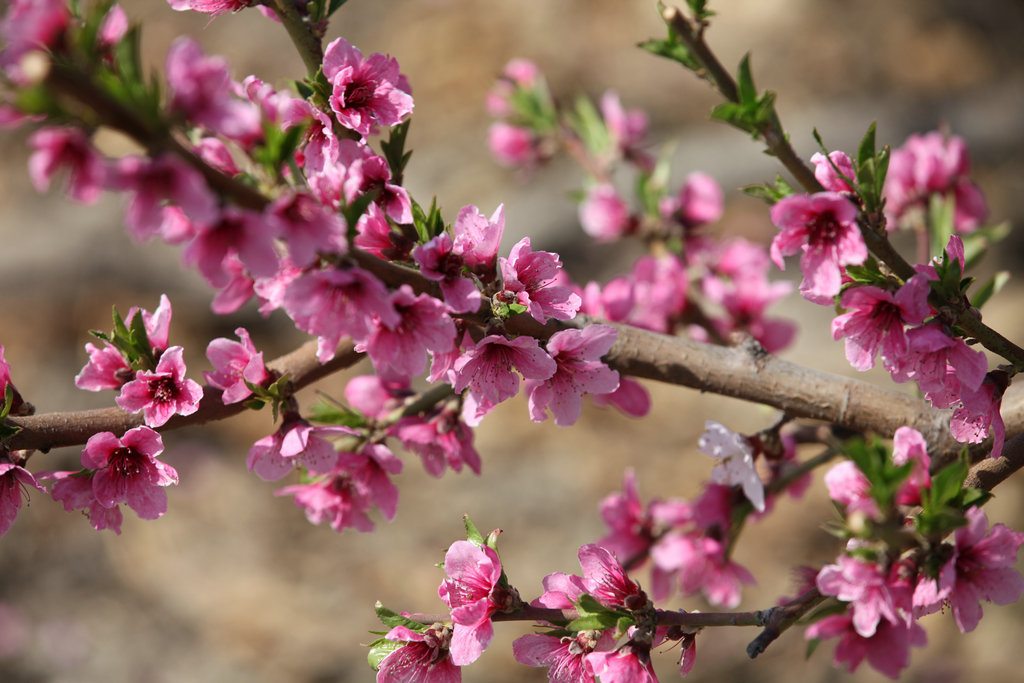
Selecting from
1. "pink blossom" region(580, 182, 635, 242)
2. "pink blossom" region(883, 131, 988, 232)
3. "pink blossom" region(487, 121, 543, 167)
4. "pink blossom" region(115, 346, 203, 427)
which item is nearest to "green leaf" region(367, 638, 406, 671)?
"pink blossom" region(115, 346, 203, 427)

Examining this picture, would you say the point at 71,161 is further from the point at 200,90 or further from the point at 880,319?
the point at 880,319

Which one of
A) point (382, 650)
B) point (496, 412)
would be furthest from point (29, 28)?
point (496, 412)

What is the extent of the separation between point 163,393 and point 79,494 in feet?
0.55

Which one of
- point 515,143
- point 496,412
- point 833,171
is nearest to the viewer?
point 833,171

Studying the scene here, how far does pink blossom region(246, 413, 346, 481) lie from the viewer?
41.9 inches

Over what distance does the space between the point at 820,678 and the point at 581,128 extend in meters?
2.65

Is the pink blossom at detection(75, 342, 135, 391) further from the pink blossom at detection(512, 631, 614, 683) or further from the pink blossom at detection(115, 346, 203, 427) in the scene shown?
the pink blossom at detection(512, 631, 614, 683)

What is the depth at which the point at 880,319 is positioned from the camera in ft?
3.09

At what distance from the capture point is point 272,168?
73 centimetres

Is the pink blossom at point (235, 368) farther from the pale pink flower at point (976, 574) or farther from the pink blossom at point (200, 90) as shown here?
the pale pink flower at point (976, 574)

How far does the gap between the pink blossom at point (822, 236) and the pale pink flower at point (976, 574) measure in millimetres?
303

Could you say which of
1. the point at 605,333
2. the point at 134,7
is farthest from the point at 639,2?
the point at 605,333

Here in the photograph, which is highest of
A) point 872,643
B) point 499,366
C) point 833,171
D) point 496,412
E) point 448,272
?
point 833,171

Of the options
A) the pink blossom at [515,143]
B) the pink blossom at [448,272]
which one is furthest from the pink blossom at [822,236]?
the pink blossom at [515,143]
